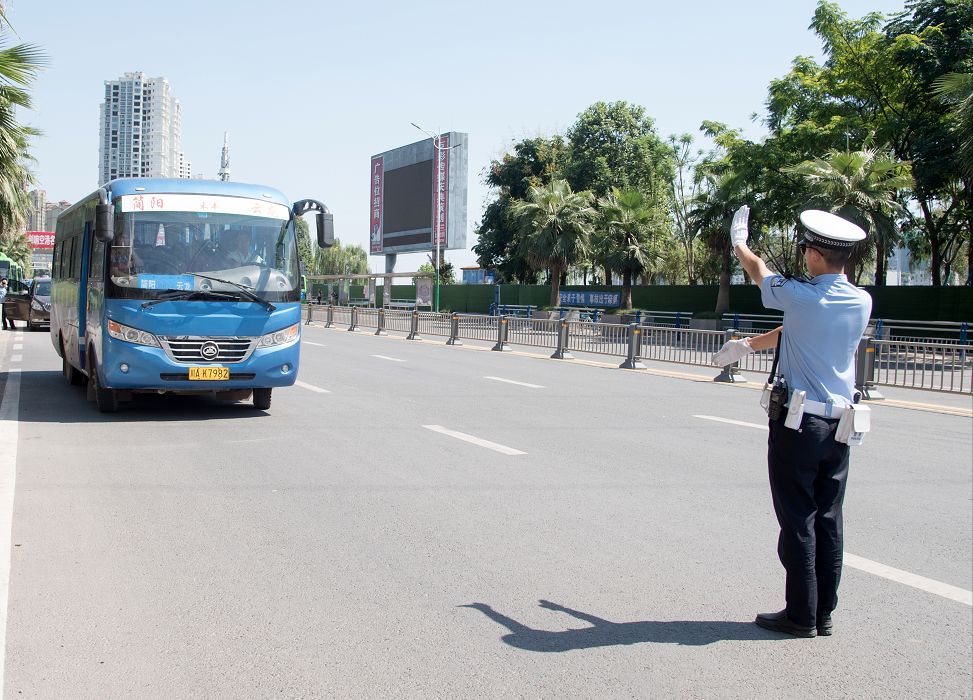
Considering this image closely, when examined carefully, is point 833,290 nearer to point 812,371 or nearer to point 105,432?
point 812,371

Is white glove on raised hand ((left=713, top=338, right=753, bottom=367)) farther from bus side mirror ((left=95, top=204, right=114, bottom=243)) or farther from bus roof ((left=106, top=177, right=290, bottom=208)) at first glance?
bus roof ((left=106, top=177, right=290, bottom=208))

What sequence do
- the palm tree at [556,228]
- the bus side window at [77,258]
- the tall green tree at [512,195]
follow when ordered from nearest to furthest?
1. the bus side window at [77,258]
2. the palm tree at [556,228]
3. the tall green tree at [512,195]

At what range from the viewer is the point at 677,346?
74.7 feet

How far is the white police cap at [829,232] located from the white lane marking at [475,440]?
223 inches

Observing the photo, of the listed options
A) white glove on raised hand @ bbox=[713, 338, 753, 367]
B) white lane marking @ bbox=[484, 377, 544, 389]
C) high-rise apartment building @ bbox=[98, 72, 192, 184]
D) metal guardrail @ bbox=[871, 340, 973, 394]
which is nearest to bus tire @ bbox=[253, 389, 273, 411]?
white lane marking @ bbox=[484, 377, 544, 389]

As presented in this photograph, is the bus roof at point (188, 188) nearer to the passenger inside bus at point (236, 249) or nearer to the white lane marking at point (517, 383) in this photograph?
the passenger inside bus at point (236, 249)

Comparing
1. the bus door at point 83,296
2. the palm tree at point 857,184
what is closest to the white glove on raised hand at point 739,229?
the bus door at point 83,296

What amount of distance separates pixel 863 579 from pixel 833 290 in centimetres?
219

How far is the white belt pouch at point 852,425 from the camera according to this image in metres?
4.21

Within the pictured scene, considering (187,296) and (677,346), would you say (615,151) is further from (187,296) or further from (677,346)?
(187,296)

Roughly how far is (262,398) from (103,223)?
303 cm

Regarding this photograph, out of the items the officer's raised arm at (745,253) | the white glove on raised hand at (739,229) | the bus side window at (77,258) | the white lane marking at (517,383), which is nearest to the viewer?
the officer's raised arm at (745,253)

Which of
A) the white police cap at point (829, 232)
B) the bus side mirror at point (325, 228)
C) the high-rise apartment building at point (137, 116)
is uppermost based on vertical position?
the high-rise apartment building at point (137, 116)

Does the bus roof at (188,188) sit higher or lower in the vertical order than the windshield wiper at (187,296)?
higher
